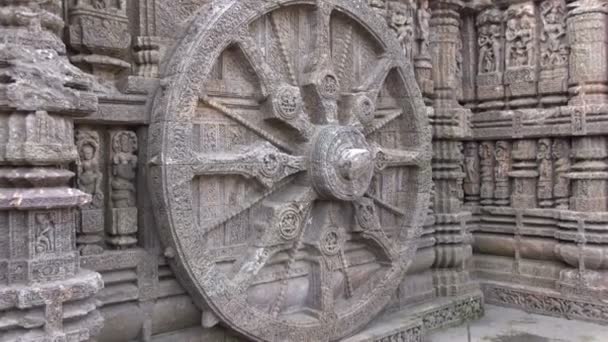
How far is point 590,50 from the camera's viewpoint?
251 inches

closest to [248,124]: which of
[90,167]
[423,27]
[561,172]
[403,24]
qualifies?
[90,167]

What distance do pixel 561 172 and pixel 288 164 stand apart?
3796mm

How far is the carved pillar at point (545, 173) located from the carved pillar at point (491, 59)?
78cm

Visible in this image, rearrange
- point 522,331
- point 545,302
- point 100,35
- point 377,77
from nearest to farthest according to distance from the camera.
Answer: point 100,35, point 377,77, point 522,331, point 545,302

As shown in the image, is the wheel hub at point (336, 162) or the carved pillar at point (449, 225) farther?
the carved pillar at point (449, 225)

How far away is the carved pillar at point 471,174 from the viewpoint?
24.4 feet

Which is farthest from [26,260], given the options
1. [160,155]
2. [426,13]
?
[426,13]

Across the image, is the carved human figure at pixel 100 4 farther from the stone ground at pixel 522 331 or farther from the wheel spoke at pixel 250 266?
the stone ground at pixel 522 331

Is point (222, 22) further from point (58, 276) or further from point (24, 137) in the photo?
point (58, 276)

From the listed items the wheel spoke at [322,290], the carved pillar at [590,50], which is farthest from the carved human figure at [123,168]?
the carved pillar at [590,50]

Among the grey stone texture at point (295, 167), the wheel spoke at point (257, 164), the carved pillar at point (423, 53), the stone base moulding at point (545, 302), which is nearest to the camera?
the grey stone texture at point (295, 167)

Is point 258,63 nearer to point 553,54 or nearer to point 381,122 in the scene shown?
point 381,122

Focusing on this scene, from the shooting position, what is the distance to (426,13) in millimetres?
6582

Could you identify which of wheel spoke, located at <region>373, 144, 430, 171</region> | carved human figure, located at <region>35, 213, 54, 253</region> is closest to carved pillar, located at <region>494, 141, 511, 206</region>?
wheel spoke, located at <region>373, 144, 430, 171</region>
